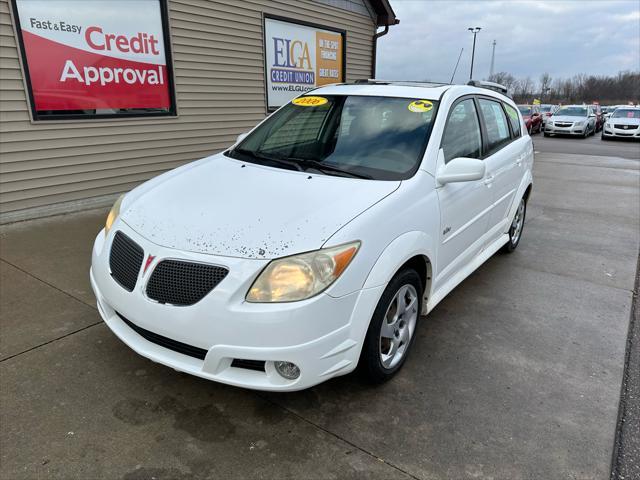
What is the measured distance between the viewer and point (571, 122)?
72.6ft

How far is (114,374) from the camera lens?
281cm

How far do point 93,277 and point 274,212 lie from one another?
1.23 m

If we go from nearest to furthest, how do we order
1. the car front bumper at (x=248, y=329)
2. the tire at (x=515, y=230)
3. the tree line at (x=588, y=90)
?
the car front bumper at (x=248, y=329)
the tire at (x=515, y=230)
the tree line at (x=588, y=90)

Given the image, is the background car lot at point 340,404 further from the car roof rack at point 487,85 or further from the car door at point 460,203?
the car roof rack at point 487,85

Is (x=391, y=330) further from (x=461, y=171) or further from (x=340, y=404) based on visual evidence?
(x=461, y=171)

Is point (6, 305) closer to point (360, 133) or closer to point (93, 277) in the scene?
point (93, 277)

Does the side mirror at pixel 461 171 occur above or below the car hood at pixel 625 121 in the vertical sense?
above

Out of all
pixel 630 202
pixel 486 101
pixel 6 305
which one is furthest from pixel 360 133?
pixel 630 202

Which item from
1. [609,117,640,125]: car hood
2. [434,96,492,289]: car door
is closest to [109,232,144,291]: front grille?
[434,96,492,289]: car door

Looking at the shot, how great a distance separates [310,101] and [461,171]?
4.94 feet

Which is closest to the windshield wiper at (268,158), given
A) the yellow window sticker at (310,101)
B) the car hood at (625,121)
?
the yellow window sticker at (310,101)

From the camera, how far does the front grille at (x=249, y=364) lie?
2264mm

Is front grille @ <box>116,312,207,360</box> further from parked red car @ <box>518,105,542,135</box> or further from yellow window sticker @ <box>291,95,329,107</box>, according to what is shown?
parked red car @ <box>518,105,542,135</box>

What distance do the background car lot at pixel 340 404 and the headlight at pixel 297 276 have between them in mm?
775
